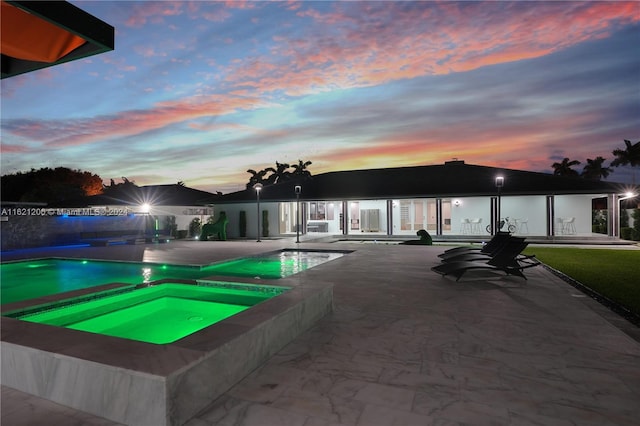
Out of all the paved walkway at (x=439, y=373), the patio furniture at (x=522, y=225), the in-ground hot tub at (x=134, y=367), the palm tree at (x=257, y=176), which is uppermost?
the palm tree at (x=257, y=176)

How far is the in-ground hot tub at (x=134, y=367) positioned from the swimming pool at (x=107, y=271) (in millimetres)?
5266

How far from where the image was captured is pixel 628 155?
51.2 meters

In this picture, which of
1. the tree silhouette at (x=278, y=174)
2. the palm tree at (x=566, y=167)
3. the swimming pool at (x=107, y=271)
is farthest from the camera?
the palm tree at (x=566, y=167)

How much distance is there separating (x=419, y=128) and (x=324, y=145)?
325 inches

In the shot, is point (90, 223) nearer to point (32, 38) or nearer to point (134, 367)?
point (32, 38)

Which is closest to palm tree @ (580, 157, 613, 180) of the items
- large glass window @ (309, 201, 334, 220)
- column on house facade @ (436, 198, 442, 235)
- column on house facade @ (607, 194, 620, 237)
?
column on house facade @ (607, 194, 620, 237)

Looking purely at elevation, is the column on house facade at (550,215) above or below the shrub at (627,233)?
above

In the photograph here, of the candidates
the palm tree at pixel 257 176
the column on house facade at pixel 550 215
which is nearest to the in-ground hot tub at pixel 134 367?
the column on house facade at pixel 550 215

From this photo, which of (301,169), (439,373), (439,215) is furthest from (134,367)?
(301,169)

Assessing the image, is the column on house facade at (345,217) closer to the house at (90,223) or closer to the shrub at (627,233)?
the house at (90,223)

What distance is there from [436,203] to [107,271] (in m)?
17.5

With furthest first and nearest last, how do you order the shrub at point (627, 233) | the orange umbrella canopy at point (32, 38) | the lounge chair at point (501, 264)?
the shrub at point (627, 233) < the lounge chair at point (501, 264) < the orange umbrella canopy at point (32, 38)

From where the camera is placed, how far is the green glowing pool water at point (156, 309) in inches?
191

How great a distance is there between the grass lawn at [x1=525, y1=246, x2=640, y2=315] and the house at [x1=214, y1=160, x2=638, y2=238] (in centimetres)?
513
